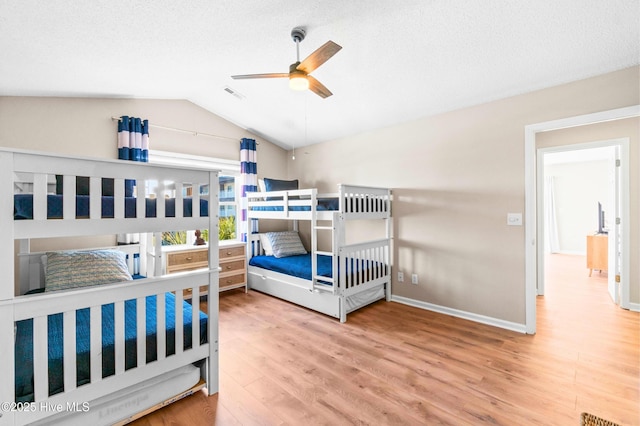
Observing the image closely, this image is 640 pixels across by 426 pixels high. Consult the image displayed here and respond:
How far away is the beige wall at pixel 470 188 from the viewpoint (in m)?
2.60

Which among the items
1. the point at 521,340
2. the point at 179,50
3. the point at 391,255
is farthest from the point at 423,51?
the point at 521,340

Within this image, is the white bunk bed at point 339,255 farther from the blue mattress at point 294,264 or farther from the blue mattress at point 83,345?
the blue mattress at point 83,345

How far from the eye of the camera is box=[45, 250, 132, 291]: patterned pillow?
2.17 meters

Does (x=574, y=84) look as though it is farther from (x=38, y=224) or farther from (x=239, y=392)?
(x=38, y=224)

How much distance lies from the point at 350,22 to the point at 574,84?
2.07 metres

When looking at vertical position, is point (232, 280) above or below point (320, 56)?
below

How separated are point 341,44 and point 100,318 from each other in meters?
2.56

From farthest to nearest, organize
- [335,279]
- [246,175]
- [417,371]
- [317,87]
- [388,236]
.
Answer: [246,175]
[388,236]
[335,279]
[317,87]
[417,371]

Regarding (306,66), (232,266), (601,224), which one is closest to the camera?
(306,66)

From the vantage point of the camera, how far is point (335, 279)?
2.98 metres

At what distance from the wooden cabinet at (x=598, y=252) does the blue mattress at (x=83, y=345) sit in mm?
5982

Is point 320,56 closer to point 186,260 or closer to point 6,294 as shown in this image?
point 6,294

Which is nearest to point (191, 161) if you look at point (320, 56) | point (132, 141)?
point (132, 141)

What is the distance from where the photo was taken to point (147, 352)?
5.26 feet
